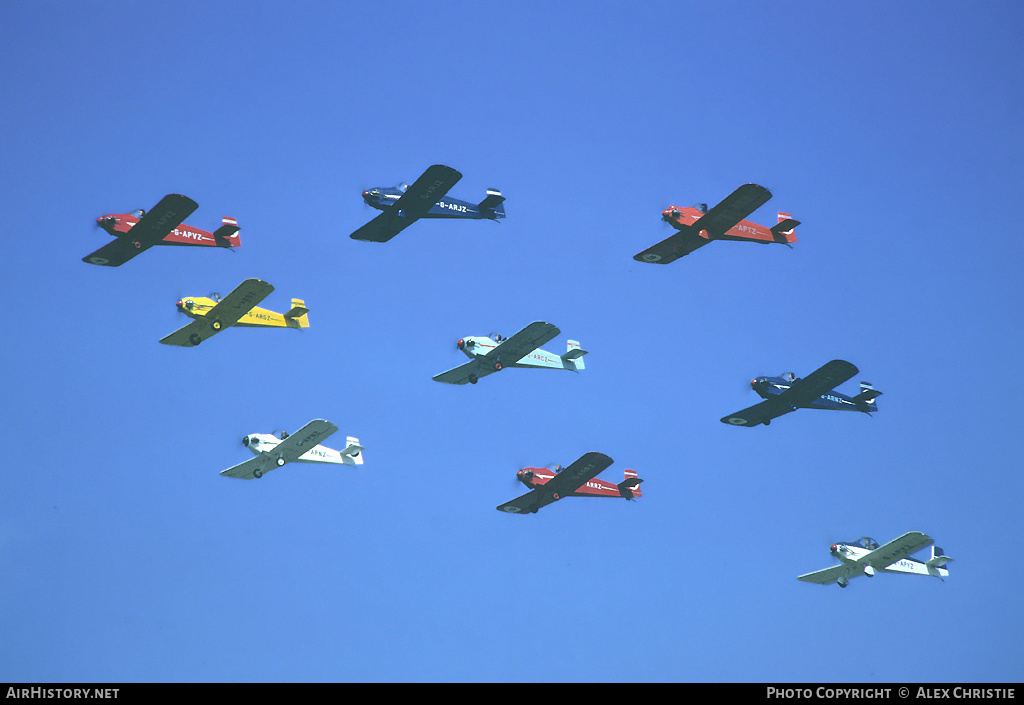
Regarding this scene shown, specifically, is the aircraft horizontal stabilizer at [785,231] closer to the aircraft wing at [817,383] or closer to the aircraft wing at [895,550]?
the aircraft wing at [817,383]

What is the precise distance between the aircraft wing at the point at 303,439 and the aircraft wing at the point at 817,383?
791 inches

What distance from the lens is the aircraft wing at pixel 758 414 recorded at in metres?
46.1

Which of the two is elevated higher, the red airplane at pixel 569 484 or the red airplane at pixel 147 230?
the red airplane at pixel 147 230

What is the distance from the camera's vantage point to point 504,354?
43.5 metres

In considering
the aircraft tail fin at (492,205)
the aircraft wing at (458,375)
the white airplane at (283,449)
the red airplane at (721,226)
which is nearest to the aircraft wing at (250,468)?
the white airplane at (283,449)

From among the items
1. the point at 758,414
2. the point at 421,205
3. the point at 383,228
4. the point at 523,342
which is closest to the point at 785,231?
the point at 758,414

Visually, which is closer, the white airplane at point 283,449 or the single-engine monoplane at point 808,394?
the single-engine monoplane at point 808,394

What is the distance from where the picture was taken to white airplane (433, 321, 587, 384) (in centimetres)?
4231

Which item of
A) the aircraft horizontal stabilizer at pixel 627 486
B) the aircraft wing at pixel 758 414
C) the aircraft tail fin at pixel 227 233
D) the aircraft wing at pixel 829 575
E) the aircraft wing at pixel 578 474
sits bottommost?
the aircraft wing at pixel 829 575

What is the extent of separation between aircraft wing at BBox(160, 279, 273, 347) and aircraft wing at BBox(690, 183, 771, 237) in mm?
18541

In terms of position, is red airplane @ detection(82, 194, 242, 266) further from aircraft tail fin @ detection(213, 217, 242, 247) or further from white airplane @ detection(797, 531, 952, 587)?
white airplane @ detection(797, 531, 952, 587)

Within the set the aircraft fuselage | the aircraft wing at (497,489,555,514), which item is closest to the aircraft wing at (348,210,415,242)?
the aircraft fuselage
